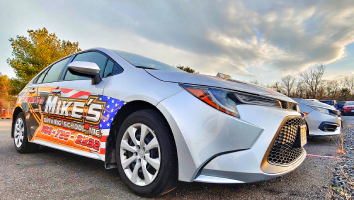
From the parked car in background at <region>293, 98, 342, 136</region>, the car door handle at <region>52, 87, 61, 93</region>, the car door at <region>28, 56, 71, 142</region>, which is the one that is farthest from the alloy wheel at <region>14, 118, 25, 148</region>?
the parked car in background at <region>293, 98, 342, 136</region>


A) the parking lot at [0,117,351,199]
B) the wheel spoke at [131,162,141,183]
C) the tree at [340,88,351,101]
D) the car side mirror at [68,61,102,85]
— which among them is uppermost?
the tree at [340,88,351,101]

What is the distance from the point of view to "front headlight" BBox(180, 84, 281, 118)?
1398 mm

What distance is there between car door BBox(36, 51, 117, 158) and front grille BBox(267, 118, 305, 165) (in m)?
1.57

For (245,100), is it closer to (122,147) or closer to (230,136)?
Result: (230,136)

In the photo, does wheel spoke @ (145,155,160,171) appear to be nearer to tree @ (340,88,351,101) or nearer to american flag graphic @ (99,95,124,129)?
american flag graphic @ (99,95,124,129)

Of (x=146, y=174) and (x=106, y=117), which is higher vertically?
(x=106, y=117)

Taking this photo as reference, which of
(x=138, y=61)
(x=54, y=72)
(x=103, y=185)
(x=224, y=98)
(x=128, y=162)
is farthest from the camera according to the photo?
(x=54, y=72)

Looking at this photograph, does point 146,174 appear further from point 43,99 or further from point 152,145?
point 43,99

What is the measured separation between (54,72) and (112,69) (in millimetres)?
1535

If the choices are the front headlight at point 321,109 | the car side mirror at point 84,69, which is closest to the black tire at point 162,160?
the car side mirror at point 84,69

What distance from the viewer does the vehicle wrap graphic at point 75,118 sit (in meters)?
1.90

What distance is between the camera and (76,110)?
219 cm

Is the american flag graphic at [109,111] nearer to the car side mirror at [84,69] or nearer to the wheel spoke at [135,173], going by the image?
the car side mirror at [84,69]

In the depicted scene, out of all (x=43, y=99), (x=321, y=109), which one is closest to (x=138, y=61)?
(x=43, y=99)
